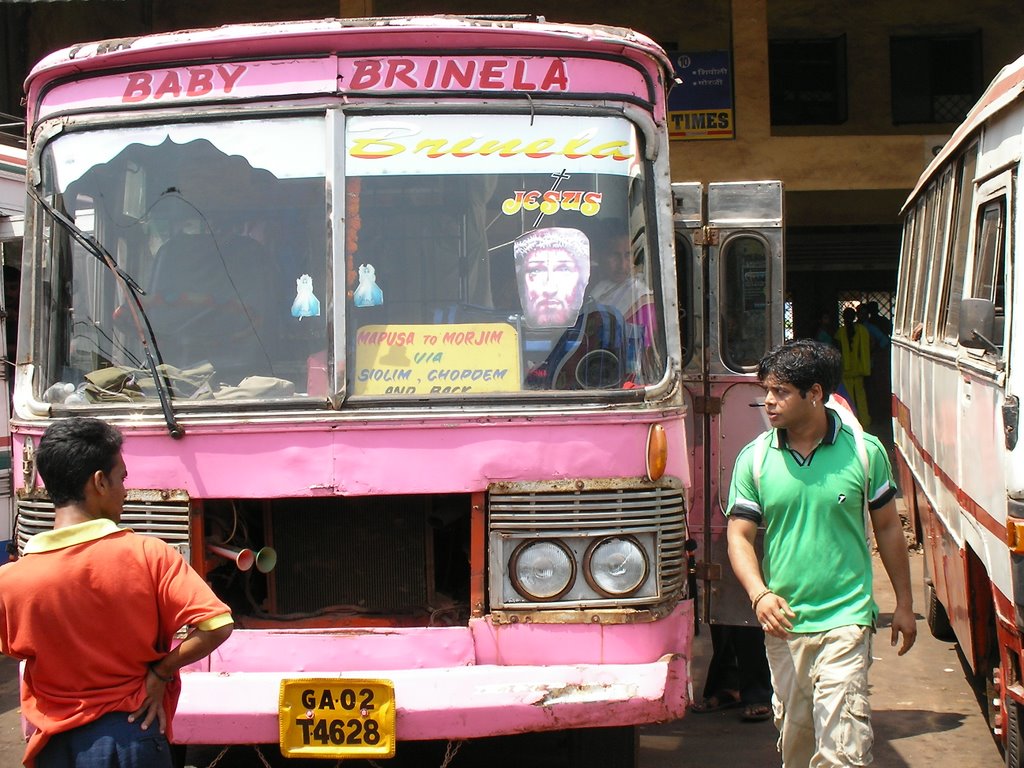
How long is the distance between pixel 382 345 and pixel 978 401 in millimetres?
2219

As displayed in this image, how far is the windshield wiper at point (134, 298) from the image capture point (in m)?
4.14

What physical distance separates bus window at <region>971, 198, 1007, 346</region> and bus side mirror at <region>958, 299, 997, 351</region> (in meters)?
0.15

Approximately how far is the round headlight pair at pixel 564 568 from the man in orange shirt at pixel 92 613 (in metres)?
1.24

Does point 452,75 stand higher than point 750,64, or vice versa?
point 750,64

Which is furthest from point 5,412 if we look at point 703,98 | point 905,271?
point 703,98

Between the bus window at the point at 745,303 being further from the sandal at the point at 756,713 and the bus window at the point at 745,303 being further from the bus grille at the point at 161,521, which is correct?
the bus grille at the point at 161,521

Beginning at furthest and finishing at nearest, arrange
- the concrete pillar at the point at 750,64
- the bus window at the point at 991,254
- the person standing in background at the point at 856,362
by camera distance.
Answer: the person standing in background at the point at 856,362 < the concrete pillar at the point at 750,64 < the bus window at the point at 991,254

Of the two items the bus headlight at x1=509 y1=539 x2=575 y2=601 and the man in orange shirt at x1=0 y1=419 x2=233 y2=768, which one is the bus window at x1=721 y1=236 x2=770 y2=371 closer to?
the bus headlight at x1=509 y1=539 x2=575 y2=601

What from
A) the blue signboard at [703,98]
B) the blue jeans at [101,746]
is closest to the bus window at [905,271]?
the blue signboard at [703,98]

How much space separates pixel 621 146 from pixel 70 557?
235 centimetres

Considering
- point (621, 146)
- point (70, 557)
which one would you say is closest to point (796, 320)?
point (621, 146)

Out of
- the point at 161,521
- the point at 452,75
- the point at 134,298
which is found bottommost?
the point at 161,521

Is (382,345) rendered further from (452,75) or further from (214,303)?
(452,75)

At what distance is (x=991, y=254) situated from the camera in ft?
16.2
